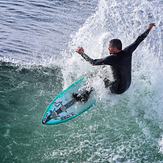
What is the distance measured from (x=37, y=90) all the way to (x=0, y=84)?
1.39 meters

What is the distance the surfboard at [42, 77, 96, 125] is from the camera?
6609mm

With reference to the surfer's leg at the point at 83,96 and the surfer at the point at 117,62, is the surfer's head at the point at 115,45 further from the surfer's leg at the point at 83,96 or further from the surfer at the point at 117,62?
the surfer's leg at the point at 83,96

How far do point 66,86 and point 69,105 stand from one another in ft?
5.89

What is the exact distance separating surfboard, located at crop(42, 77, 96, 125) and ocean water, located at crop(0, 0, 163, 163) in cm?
26

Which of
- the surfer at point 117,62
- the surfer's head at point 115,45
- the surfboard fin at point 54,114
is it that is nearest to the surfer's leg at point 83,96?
the surfer at point 117,62

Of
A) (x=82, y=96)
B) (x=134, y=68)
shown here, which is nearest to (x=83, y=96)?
(x=82, y=96)

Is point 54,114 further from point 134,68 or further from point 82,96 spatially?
point 134,68

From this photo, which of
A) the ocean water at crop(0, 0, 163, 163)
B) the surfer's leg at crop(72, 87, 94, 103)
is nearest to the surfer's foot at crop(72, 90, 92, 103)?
the surfer's leg at crop(72, 87, 94, 103)

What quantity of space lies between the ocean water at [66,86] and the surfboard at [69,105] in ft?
0.87

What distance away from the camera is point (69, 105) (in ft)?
22.2

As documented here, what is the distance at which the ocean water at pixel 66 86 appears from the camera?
228 inches

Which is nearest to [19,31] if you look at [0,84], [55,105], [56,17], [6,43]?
[6,43]

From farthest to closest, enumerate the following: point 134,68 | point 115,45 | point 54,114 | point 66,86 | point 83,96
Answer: point 134,68 → point 66,86 → point 83,96 → point 54,114 → point 115,45

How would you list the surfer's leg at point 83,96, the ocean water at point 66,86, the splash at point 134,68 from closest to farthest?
the ocean water at point 66,86, the surfer's leg at point 83,96, the splash at point 134,68
